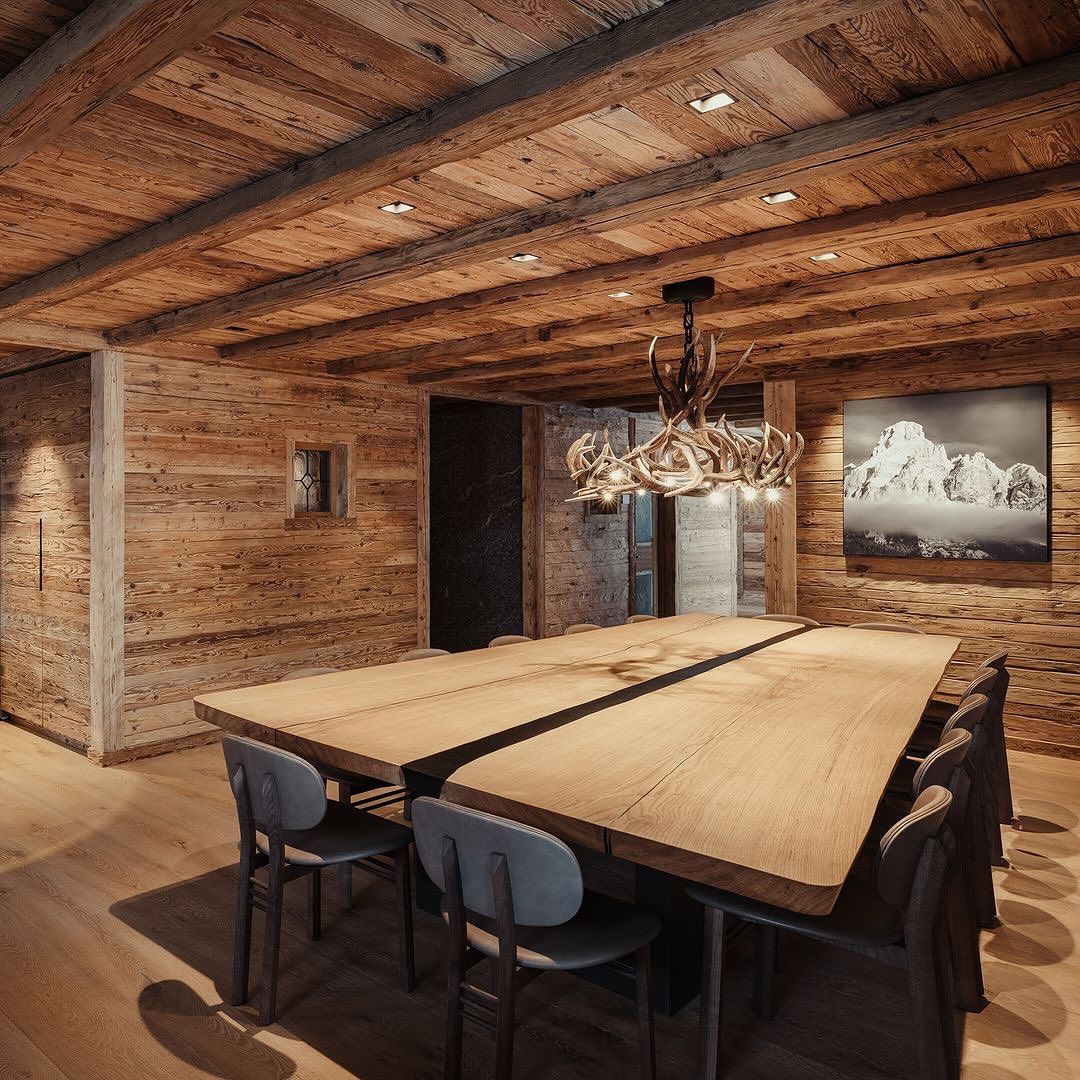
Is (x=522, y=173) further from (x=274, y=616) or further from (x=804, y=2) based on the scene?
(x=274, y=616)

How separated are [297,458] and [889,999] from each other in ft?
15.8

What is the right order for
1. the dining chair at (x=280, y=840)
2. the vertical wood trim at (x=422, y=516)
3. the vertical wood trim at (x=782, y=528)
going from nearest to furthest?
the dining chair at (x=280, y=840) → the vertical wood trim at (x=782, y=528) → the vertical wood trim at (x=422, y=516)

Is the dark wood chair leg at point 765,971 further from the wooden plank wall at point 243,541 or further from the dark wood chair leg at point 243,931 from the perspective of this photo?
the wooden plank wall at point 243,541

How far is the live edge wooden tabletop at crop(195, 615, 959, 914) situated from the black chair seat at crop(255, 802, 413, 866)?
28 cm

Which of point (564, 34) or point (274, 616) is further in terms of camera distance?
point (274, 616)

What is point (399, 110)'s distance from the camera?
2.01 meters

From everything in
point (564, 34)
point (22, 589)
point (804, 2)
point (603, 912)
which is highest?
point (564, 34)

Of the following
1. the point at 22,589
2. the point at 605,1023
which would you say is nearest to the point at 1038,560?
the point at 605,1023

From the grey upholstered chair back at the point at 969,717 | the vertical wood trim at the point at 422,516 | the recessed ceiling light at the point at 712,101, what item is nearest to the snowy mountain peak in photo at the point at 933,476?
the grey upholstered chair back at the point at 969,717

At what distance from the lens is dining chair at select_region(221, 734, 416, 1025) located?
2.18 meters

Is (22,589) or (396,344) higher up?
(396,344)

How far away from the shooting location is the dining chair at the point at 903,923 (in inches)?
68.0

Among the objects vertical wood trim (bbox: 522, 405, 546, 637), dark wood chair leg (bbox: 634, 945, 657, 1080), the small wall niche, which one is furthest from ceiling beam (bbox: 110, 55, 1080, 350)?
vertical wood trim (bbox: 522, 405, 546, 637)

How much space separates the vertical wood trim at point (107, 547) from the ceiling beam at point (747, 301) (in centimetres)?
158
